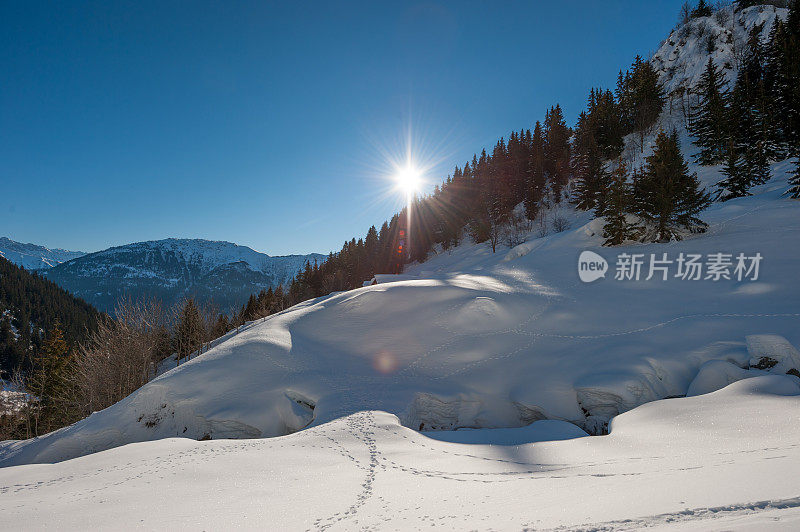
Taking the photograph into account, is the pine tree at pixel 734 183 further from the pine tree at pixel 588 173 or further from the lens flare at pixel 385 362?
the lens flare at pixel 385 362

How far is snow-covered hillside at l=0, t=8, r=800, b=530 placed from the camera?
3.85m

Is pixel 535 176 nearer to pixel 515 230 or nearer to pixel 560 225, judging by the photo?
pixel 515 230

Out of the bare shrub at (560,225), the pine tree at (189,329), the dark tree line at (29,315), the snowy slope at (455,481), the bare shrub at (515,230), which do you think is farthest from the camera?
the dark tree line at (29,315)

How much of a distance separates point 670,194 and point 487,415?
24.6 m

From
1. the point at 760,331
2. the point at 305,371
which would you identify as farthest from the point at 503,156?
the point at 305,371

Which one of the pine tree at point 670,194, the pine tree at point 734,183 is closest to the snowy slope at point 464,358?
the pine tree at point 670,194

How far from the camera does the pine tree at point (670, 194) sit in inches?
931

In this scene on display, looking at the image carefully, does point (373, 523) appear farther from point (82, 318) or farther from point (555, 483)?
point (82, 318)

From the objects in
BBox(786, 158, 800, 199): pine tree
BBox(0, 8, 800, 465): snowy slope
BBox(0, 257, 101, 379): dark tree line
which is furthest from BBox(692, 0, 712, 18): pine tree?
BBox(0, 257, 101, 379): dark tree line

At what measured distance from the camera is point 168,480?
5.09m

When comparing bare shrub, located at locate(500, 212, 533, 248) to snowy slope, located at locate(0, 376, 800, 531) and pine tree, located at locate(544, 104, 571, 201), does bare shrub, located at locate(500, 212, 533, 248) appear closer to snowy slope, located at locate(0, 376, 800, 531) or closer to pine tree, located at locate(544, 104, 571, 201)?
pine tree, located at locate(544, 104, 571, 201)

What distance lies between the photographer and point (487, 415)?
10.7m

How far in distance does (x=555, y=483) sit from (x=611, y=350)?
9462mm

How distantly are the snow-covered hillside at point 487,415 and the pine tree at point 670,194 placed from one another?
2.39 m
